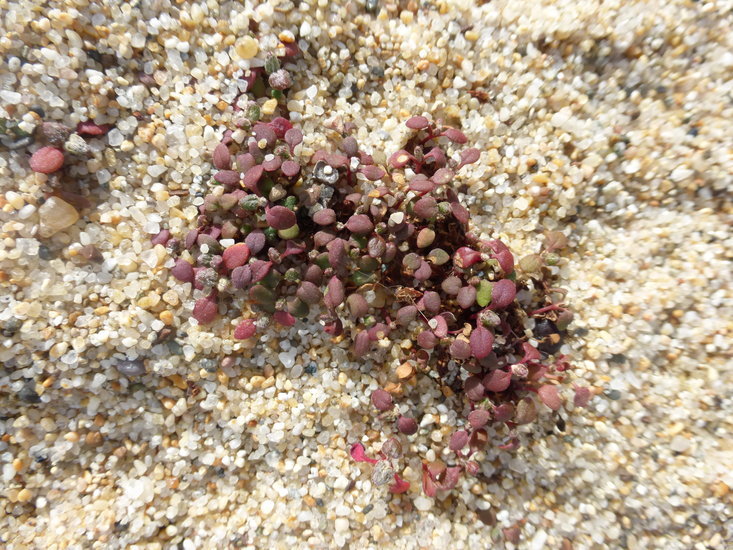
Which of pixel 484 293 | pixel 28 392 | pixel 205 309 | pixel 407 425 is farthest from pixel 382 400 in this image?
pixel 28 392

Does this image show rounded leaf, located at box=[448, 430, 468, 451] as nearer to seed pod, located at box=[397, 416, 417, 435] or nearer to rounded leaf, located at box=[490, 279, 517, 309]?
seed pod, located at box=[397, 416, 417, 435]

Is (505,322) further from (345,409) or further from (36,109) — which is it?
(36,109)

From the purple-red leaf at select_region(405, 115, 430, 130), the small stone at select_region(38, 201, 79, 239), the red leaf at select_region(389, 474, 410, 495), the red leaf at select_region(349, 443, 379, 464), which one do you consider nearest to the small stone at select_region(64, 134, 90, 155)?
the small stone at select_region(38, 201, 79, 239)

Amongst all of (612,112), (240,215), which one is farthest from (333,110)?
(612,112)

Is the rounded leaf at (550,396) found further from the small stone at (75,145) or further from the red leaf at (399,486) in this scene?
the small stone at (75,145)

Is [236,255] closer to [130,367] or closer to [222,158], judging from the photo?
[222,158]

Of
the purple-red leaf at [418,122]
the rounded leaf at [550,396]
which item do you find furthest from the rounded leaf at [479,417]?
the purple-red leaf at [418,122]

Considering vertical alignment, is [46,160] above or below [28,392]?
above
